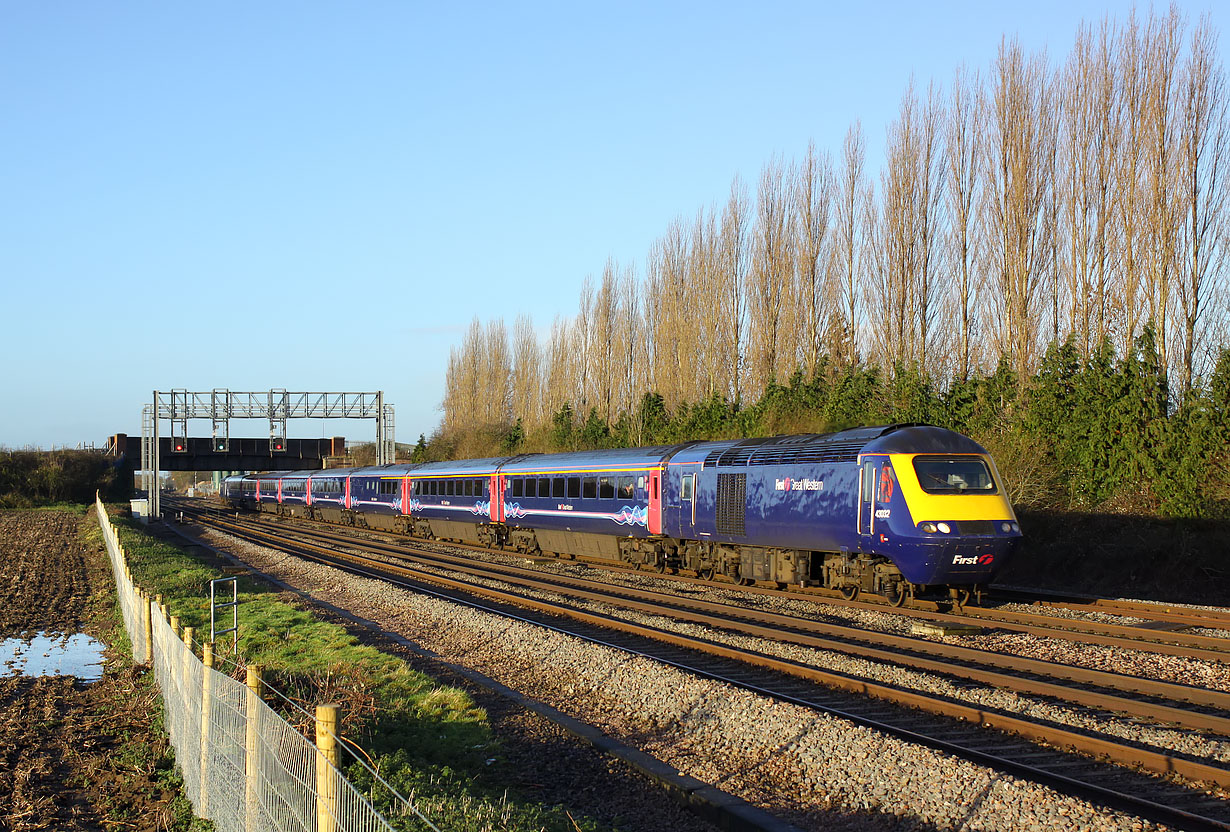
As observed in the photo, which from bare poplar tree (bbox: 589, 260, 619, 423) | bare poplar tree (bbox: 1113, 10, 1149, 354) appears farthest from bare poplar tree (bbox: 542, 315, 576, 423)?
bare poplar tree (bbox: 1113, 10, 1149, 354)

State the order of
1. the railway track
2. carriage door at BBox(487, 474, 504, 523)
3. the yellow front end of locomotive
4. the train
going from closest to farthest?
the railway track, the yellow front end of locomotive, the train, carriage door at BBox(487, 474, 504, 523)

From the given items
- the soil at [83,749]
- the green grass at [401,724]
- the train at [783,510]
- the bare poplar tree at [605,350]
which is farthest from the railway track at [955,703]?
the bare poplar tree at [605,350]

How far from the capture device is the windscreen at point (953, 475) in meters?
16.4

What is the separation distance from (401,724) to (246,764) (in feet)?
10.2

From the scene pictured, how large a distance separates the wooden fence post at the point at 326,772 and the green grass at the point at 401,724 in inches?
50.0

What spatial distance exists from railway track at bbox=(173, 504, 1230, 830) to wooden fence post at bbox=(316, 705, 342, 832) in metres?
5.42

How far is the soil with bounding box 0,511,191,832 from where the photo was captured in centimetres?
842

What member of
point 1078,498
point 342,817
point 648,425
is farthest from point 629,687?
point 648,425

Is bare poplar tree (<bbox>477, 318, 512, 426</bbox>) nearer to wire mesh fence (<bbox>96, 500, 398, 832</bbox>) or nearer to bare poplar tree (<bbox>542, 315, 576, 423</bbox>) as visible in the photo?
bare poplar tree (<bbox>542, 315, 576, 423</bbox>)

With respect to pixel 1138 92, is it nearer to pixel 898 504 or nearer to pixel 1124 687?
pixel 898 504

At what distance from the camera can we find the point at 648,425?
49.6m

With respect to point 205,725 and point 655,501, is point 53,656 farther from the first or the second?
point 655,501

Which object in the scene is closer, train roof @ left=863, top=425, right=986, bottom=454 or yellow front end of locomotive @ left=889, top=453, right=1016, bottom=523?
yellow front end of locomotive @ left=889, top=453, right=1016, bottom=523

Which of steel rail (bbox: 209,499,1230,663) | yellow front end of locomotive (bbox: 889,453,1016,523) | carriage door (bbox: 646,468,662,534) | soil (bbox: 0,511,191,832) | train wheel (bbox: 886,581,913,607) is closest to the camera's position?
soil (bbox: 0,511,191,832)
